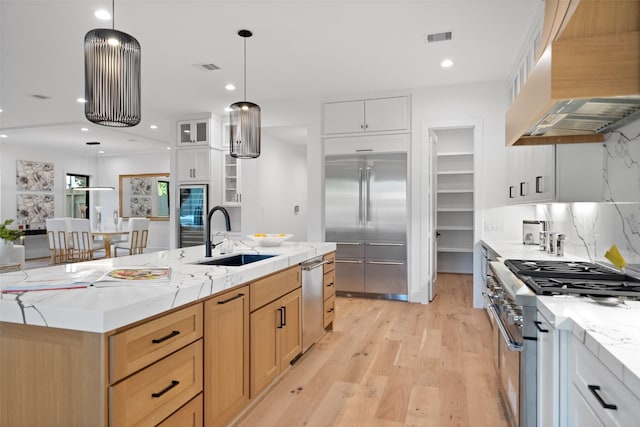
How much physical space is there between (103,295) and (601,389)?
1.67 meters

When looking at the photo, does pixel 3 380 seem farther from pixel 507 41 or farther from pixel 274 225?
pixel 274 225

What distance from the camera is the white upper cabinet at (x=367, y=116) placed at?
5.15 metres

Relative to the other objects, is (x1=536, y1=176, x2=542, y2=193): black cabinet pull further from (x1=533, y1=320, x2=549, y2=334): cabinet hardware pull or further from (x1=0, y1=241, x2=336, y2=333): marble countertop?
(x1=0, y1=241, x2=336, y2=333): marble countertop

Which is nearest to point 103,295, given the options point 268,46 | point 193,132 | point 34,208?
point 268,46

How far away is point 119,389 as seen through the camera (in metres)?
1.33

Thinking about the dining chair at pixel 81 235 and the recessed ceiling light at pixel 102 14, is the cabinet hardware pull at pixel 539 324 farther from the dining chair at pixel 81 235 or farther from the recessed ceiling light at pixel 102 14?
the dining chair at pixel 81 235

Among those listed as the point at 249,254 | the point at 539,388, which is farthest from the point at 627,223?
the point at 249,254

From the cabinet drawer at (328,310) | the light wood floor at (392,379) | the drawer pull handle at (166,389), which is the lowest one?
the light wood floor at (392,379)

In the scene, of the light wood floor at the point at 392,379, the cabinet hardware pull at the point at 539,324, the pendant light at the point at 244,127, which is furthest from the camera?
the pendant light at the point at 244,127

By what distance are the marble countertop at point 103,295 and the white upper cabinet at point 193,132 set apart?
424 centimetres

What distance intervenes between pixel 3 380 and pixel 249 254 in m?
1.73

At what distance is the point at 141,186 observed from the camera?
10.4m

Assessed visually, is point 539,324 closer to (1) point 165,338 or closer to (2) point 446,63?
(1) point 165,338

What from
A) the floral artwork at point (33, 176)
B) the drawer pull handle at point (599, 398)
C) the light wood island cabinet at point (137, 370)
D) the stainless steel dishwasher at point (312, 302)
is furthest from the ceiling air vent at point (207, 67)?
the floral artwork at point (33, 176)
